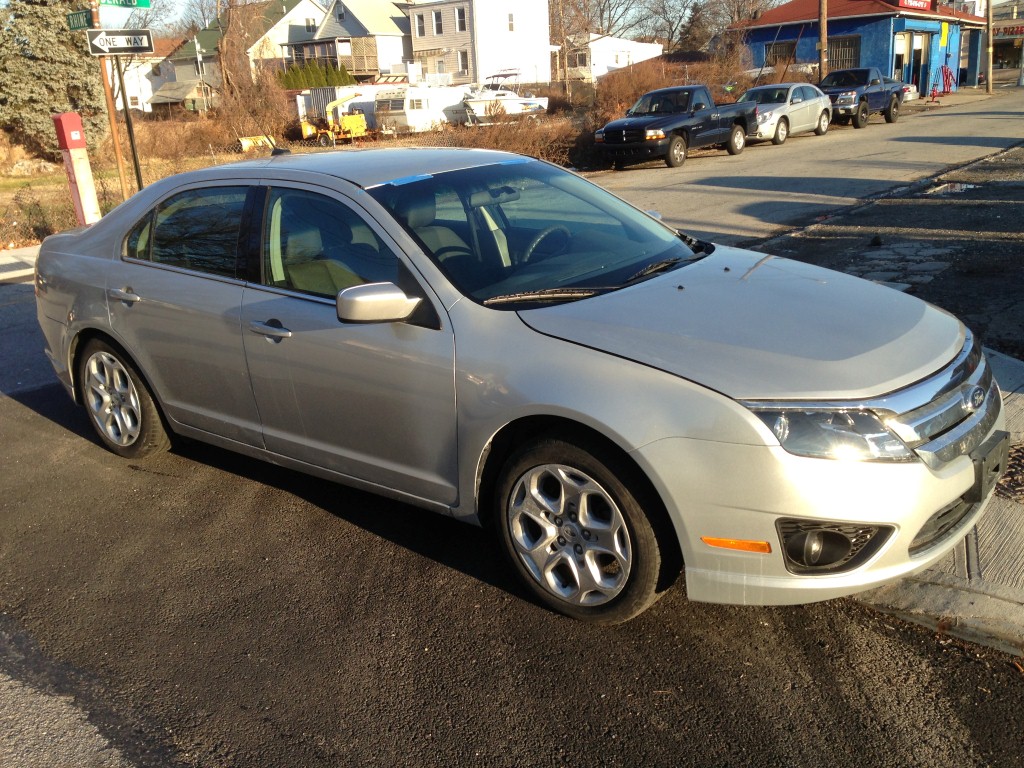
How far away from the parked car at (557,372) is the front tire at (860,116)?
1113 inches

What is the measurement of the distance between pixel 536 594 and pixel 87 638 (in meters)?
1.77

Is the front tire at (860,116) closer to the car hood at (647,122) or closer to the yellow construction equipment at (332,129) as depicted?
the car hood at (647,122)

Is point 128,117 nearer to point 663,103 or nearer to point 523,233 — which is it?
point 523,233

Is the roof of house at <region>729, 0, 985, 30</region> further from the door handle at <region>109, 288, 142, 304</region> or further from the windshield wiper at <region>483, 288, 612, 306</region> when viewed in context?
the windshield wiper at <region>483, 288, 612, 306</region>

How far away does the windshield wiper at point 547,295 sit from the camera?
3807 mm

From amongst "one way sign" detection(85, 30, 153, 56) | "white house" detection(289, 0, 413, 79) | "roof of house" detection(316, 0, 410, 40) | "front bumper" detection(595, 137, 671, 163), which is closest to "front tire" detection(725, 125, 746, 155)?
"front bumper" detection(595, 137, 671, 163)

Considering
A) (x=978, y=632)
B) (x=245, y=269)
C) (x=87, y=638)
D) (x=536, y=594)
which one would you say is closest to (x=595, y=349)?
(x=536, y=594)

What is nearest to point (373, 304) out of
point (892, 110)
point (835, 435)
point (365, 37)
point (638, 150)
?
point (835, 435)

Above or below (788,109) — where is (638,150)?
below

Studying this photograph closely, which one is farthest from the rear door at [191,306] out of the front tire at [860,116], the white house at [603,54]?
the white house at [603,54]

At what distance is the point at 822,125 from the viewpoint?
28.4 m

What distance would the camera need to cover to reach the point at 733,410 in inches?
122

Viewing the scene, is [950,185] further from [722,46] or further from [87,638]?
[722,46]

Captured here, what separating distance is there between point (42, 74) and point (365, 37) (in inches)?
1521
